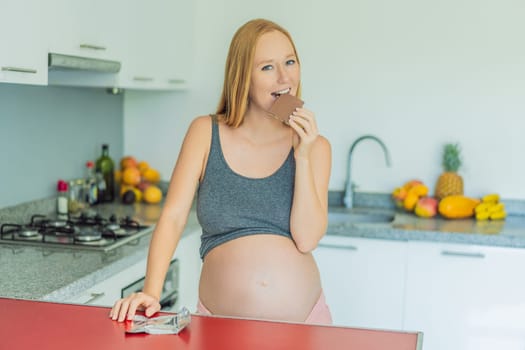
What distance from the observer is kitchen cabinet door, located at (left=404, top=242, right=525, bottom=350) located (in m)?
3.16

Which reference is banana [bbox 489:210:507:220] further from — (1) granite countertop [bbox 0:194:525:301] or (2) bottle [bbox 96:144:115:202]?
(2) bottle [bbox 96:144:115:202]

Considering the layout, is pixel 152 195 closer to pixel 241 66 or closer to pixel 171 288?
pixel 171 288

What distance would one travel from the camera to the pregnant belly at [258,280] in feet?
6.62

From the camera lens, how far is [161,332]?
5.22 feet

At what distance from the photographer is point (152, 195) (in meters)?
3.82

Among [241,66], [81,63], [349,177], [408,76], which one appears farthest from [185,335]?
[408,76]

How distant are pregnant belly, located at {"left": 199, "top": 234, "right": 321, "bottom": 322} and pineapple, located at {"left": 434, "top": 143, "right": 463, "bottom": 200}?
1.71 meters

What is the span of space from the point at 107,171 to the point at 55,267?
1388 millimetres

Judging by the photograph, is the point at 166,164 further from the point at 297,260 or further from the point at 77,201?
the point at 297,260

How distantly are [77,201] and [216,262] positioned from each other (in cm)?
162

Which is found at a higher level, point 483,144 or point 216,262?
point 483,144

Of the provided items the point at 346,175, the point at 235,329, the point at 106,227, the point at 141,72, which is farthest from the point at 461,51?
the point at 235,329

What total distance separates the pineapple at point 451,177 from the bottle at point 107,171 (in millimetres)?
1564

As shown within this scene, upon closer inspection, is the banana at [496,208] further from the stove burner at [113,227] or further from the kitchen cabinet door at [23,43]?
the kitchen cabinet door at [23,43]
